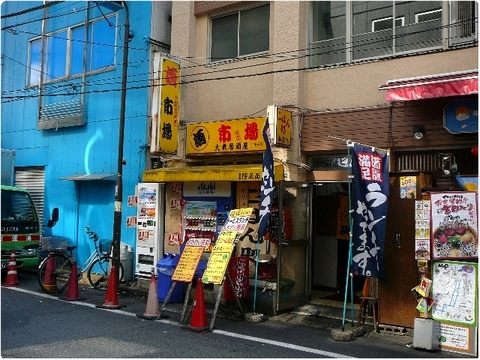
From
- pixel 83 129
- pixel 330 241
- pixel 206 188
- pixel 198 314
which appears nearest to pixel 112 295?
pixel 198 314

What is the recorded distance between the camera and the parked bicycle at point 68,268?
11547mm

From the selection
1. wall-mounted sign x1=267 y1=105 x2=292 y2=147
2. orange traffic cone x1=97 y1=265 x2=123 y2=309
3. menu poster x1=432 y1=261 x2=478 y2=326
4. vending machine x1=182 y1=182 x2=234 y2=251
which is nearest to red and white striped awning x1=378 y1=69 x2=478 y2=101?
wall-mounted sign x1=267 y1=105 x2=292 y2=147

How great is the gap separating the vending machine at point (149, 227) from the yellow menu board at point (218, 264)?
3.69 meters

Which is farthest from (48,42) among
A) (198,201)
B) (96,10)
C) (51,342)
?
(51,342)

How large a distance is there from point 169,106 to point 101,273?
508 centimetres

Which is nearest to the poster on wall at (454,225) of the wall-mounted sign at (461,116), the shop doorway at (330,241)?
the wall-mounted sign at (461,116)

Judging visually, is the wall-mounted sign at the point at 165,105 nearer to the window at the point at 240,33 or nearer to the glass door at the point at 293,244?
the window at the point at 240,33

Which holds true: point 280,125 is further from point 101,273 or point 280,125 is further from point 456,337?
point 101,273

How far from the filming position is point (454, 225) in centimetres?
747

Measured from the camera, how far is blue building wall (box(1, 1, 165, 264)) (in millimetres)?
13664

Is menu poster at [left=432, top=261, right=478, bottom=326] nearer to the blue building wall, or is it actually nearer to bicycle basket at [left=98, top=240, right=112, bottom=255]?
the blue building wall

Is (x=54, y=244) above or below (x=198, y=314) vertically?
above

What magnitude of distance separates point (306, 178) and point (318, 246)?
98.9 inches

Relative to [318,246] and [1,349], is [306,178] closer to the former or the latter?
[318,246]
